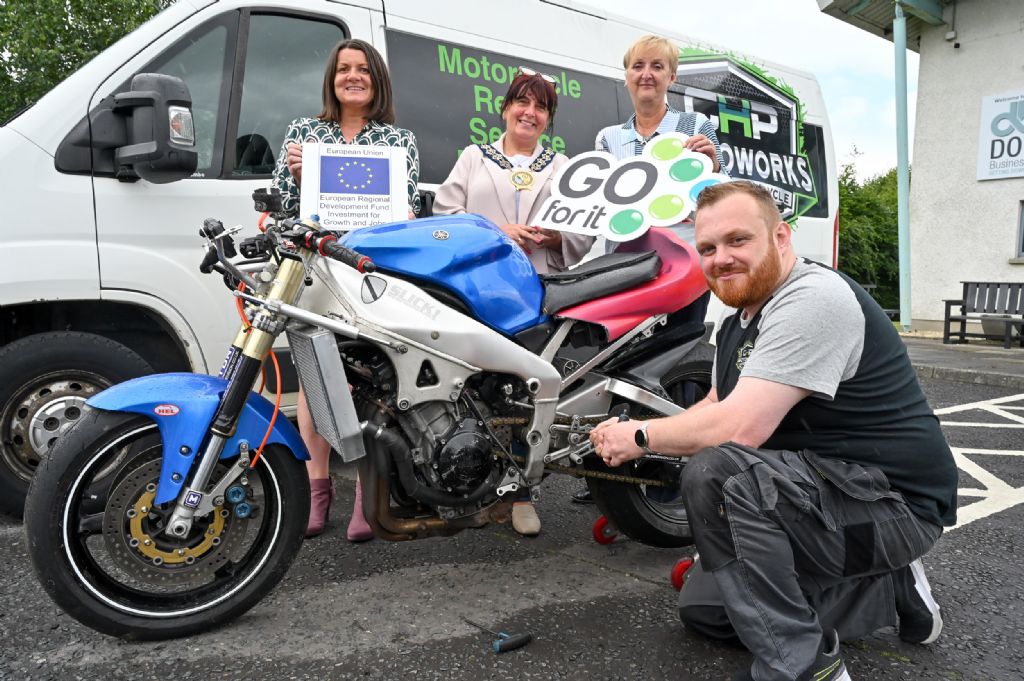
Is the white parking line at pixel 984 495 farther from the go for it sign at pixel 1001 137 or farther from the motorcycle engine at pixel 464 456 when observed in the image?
the go for it sign at pixel 1001 137

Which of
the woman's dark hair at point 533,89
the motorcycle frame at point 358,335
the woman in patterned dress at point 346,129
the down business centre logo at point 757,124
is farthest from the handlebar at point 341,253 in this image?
the down business centre logo at point 757,124

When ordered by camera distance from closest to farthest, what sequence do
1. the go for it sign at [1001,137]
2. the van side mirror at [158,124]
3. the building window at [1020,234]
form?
1. the van side mirror at [158,124]
2. the go for it sign at [1001,137]
3. the building window at [1020,234]

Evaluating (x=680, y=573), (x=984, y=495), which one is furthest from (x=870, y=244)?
(x=680, y=573)

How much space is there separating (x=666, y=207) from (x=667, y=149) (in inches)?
13.5

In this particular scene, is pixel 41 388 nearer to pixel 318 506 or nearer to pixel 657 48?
pixel 318 506

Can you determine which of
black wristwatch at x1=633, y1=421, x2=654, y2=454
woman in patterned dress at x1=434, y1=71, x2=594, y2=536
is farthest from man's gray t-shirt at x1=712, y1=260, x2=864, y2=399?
woman in patterned dress at x1=434, y1=71, x2=594, y2=536

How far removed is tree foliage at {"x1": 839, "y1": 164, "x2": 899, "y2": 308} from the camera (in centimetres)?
2233

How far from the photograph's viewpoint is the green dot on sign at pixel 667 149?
292 centimetres

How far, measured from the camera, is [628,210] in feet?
9.18

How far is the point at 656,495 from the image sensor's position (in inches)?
121

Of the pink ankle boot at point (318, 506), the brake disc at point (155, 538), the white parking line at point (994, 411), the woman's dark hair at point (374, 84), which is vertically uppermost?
the woman's dark hair at point (374, 84)

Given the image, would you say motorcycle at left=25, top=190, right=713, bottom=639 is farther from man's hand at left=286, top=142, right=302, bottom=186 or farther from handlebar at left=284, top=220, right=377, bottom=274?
man's hand at left=286, top=142, right=302, bottom=186

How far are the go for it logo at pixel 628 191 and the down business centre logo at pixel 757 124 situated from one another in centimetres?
221

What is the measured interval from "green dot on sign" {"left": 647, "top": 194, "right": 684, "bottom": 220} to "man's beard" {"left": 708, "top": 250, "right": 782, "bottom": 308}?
21.5 inches
